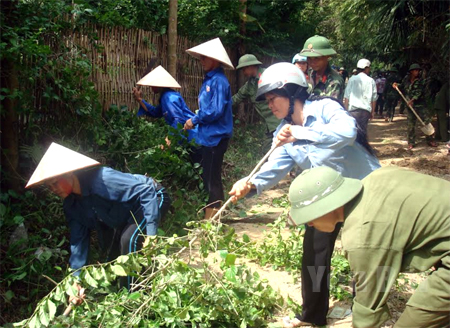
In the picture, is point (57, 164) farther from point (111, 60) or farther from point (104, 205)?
point (111, 60)

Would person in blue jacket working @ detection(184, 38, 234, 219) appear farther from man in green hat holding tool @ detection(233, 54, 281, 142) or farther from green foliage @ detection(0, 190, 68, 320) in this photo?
green foliage @ detection(0, 190, 68, 320)

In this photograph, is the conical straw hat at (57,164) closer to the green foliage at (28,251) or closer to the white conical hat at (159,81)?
the green foliage at (28,251)

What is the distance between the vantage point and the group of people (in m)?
1.95

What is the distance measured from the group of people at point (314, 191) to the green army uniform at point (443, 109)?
6.22 metres

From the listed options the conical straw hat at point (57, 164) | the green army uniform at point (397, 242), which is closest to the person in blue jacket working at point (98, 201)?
the conical straw hat at point (57, 164)

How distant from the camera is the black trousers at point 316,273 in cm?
297

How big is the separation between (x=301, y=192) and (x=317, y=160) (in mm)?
867

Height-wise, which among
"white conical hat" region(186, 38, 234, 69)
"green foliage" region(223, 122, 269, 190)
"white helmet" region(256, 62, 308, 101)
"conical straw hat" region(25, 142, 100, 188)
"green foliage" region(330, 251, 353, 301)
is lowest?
"green foliage" region(330, 251, 353, 301)

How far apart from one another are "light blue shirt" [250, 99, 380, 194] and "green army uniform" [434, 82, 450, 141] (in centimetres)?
853

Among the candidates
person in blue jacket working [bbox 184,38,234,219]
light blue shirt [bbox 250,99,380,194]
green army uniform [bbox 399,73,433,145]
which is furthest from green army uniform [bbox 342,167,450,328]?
green army uniform [bbox 399,73,433,145]

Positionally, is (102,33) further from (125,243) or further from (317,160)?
(317,160)

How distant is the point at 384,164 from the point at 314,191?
722 cm

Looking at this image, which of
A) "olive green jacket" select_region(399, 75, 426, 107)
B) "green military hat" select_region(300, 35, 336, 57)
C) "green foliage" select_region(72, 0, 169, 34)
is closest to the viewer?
"green military hat" select_region(300, 35, 336, 57)

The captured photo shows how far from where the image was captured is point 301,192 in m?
2.14
